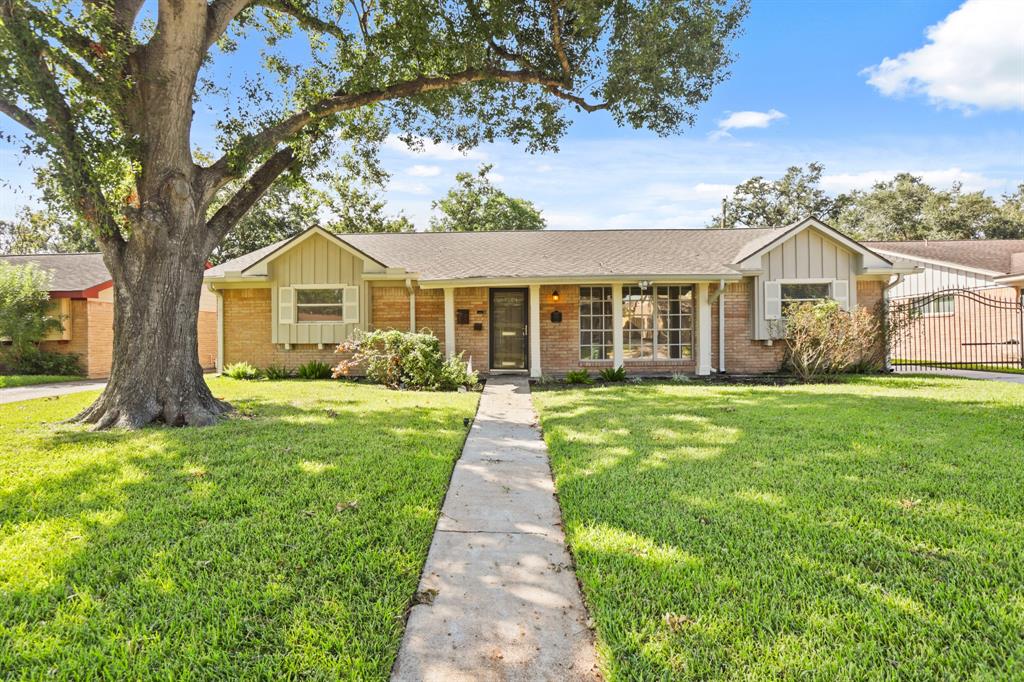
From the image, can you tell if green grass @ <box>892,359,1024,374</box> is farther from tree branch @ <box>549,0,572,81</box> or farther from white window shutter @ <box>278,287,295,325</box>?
white window shutter @ <box>278,287,295,325</box>

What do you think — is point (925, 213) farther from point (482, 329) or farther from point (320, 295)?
point (320, 295)

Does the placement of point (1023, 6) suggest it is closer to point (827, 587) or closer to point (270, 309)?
point (827, 587)

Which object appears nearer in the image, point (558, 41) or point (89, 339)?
point (558, 41)

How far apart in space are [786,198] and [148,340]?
40.9 metres

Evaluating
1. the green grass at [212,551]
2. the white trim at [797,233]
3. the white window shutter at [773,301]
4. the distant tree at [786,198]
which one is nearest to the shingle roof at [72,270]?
the green grass at [212,551]

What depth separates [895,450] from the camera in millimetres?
4648

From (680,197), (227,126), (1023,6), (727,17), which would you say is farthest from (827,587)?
(680,197)

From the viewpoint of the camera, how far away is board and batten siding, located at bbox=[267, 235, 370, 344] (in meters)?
11.9

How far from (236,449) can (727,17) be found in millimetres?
9762

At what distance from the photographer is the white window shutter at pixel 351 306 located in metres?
11.9

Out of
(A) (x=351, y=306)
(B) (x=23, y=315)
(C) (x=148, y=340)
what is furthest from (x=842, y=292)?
(B) (x=23, y=315)

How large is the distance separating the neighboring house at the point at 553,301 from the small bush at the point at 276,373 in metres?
0.36

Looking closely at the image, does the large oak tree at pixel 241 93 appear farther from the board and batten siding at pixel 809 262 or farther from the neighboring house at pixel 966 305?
the neighboring house at pixel 966 305

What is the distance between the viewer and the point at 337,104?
26.3ft
